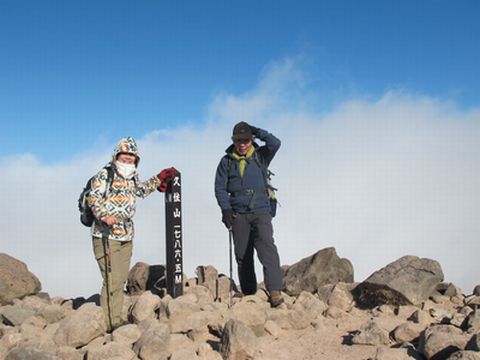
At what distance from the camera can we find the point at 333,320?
9258 millimetres

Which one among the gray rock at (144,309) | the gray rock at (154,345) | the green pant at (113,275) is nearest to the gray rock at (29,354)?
the gray rock at (154,345)

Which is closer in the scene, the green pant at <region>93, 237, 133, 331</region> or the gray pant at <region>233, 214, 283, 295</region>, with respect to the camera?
the green pant at <region>93, 237, 133, 331</region>

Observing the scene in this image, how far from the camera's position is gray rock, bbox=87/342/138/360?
7.54m

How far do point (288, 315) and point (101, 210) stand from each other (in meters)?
3.75

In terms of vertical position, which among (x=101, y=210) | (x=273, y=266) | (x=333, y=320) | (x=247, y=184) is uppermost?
(x=247, y=184)

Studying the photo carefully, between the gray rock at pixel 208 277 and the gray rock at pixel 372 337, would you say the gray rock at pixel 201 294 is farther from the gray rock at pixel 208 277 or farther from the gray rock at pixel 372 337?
the gray rock at pixel 372 337

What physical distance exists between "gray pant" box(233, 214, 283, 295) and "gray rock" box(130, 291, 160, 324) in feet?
6.70

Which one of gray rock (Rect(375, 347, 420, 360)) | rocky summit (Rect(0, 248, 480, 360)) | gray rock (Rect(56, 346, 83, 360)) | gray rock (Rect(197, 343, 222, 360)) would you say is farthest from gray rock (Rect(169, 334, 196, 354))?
gray rock (Rect(375, 347, 420, 360))

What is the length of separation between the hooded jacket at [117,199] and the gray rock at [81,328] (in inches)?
53.9

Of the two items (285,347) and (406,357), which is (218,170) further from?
(406,357)

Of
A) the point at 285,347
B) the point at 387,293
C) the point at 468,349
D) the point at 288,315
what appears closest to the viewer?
the point at 468,349

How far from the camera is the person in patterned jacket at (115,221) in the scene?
8.59 meters

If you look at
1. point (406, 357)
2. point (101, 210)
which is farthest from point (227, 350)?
point (101, 210)

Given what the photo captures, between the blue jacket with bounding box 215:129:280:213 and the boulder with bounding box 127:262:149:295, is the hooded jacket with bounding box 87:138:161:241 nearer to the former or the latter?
the blue jacket with bounding box 215:129:280:213
